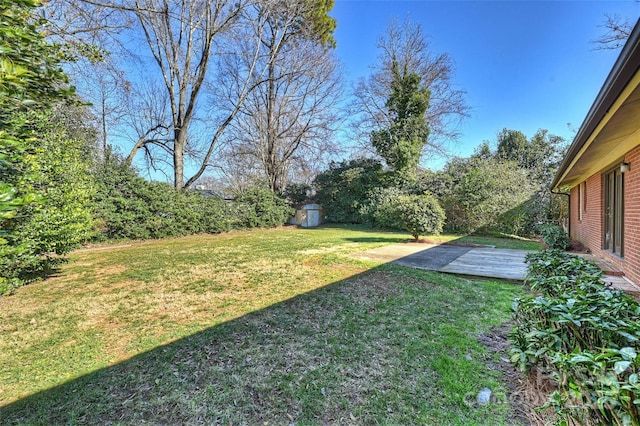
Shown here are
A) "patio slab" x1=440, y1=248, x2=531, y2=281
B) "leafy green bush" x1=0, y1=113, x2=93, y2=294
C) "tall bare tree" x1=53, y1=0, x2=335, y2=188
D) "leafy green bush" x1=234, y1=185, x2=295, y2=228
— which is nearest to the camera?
"leafy green bush" x1=0, y1=113, x2=93, y2=294

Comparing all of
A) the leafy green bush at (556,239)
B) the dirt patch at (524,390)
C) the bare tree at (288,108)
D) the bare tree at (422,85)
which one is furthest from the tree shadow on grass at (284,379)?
the bare tree at (422,85)

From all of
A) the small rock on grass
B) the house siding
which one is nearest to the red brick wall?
A: the house siding

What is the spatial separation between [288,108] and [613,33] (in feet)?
44.9

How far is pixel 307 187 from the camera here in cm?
1844

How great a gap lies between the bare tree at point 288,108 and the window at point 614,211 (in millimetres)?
13521

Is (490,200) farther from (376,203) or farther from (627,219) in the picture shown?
(627,219)

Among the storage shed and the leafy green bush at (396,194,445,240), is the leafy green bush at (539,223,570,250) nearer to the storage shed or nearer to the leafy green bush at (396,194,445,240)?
the leafy green bush at (396,194,445,240)

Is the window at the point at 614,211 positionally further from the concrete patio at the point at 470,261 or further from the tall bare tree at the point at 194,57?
the tall bare tree at the point at 194,57

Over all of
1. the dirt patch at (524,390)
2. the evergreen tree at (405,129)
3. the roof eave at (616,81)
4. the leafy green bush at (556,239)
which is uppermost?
the evergreen tree at (405,129)

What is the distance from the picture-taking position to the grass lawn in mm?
1918

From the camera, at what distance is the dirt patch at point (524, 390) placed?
5.96 ft

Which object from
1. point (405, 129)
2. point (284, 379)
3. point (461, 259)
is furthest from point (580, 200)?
point (284, 379)

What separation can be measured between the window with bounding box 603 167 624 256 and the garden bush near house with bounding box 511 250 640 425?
12.6 feet

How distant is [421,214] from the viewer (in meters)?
9.26
